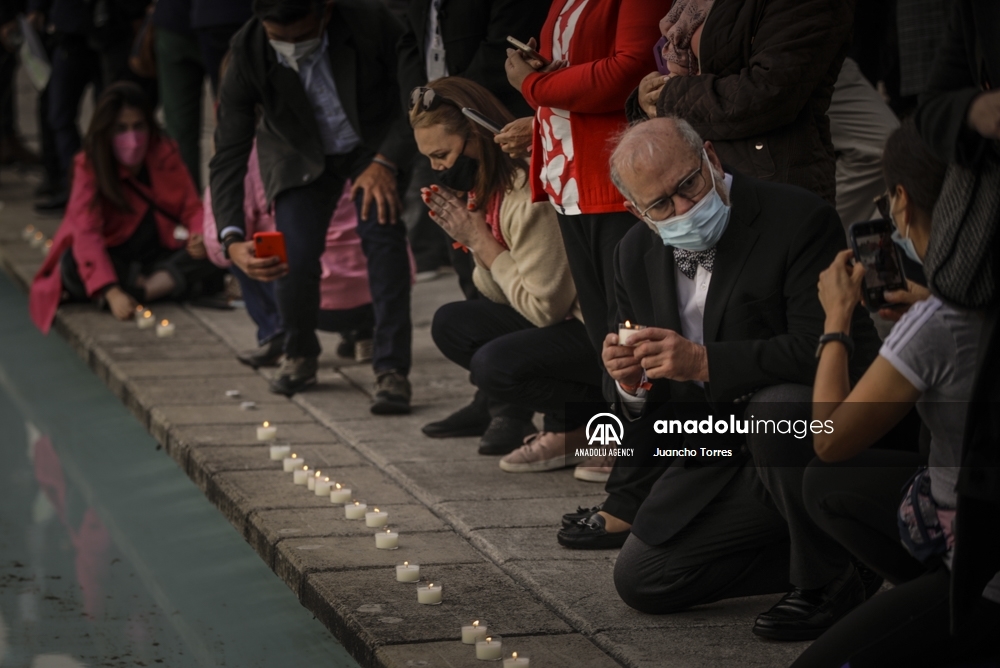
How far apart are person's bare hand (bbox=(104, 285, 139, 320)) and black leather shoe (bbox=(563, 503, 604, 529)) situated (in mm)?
4252

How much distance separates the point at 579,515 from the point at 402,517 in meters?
0.62

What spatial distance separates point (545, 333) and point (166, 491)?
1658 mm

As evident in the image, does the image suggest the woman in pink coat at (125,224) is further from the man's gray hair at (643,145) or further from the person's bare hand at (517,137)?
the man's gray hair at (643,145)

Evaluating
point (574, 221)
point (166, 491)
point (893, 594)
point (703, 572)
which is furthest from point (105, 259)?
point (893, 594)

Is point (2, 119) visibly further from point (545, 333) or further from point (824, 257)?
point (824, 257)

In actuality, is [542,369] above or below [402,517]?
above

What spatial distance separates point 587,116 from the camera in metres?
4.59

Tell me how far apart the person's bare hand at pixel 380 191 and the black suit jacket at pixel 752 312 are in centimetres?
227

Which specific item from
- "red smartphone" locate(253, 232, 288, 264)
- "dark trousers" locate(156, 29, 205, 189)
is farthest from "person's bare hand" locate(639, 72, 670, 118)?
"dark trousers" locate(156, 29, 205, 189)

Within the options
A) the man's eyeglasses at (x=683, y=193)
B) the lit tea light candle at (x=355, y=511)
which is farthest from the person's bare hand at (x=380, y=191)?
the man's eyeglasses at (x=683, y=193)

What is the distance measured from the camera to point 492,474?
5.16 meters

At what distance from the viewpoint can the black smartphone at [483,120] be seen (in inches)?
198

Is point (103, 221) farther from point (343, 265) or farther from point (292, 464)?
point (292, 464)

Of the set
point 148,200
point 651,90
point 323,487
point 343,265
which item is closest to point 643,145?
point 651,90
